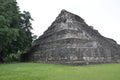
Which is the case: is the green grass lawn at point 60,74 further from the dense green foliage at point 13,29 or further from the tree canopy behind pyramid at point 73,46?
the dense green foliage at point 13,29

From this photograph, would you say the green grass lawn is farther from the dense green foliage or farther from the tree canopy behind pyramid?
the dense green foliage

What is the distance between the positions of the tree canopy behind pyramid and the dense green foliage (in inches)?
135

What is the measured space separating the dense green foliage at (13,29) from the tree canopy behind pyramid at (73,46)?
3435 mm

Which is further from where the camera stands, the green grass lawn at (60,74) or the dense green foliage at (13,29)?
the dense green foliage at (13,29)

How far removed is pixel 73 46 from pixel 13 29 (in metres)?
6.72

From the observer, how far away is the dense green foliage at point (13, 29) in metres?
18.4

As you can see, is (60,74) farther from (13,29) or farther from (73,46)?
(13,29)

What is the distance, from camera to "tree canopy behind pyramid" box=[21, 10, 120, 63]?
17.9 m

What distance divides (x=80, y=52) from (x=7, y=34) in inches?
304

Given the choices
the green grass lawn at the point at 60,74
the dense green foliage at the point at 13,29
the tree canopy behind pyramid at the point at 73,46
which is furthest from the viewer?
the dense green foliage at the point at 13,29

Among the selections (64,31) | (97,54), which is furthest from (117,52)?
(64,31)

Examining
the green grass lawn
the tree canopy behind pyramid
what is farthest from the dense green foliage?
the green grass lawn

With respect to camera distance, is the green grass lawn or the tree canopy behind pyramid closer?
the green grass lawn

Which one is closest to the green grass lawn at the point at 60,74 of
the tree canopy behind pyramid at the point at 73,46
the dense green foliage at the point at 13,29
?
the tree canopy behind pyramid at the point at 73,46
